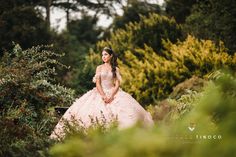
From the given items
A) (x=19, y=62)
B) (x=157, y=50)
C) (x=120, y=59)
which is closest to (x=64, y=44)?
(x=120, y=59)

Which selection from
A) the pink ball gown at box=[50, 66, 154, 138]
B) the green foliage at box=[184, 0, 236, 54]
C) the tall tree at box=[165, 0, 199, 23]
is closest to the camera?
the pink ball gown at box=[50, 66, 154, 138]

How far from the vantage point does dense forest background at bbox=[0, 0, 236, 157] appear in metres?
2.15

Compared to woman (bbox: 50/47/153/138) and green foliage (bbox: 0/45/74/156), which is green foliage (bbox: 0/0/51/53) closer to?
green foliage (bbox: 0/45/74/156)

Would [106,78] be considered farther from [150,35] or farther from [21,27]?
[150,35]

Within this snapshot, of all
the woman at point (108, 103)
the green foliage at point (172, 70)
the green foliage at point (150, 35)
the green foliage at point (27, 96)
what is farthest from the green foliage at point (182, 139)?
the green foliage at point (150, 35)

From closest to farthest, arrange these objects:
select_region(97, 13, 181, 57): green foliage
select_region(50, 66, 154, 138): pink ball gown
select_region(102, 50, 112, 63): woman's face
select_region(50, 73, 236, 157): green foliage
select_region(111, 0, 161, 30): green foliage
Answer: select_region(50, 73, 236, 157): green foliage, select_region(50, 66, 154, 138): pink ball gown, select_region(102, 50, 112, 63): woman's face, select_region(97, 13, 181, 57): green foliage, select_region(111, 0, 161, 30): green foliage


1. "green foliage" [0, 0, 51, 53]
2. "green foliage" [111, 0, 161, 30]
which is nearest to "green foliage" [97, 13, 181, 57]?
"green foliage" [0, 0, 51, 53]

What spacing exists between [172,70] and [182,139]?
14571 millimetres

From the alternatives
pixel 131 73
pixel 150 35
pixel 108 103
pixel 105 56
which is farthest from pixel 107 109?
pixel 150 35

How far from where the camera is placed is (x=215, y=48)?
16391 mm

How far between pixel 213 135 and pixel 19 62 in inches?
295

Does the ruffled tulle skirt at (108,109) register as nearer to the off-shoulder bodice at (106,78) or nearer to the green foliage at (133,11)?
the off-shoulder bodice at (106,78)

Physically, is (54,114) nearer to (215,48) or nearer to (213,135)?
(213,135)

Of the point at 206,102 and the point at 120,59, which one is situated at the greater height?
the point at 206,102
